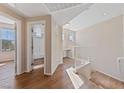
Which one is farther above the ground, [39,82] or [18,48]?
[18,48]

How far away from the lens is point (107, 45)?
5.48m

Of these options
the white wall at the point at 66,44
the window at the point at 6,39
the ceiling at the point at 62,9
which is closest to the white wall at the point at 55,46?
the ceiling at the point at 62,9

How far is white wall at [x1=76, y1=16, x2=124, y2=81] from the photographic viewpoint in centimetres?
475

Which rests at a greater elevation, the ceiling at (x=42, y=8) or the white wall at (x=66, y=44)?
the ceiling at (x=42, y=8)

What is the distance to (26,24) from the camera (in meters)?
4.55

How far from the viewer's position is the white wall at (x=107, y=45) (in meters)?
4.75

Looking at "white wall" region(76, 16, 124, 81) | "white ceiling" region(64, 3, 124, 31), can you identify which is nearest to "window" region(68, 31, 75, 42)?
"white wall" region(76, 16, 124, 81)

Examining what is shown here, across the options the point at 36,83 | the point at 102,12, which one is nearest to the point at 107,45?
the point at 102,12

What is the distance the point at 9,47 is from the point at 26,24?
11.1 feet

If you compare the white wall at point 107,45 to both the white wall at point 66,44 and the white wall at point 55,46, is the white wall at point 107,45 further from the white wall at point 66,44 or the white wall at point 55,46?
the white wall at point 66,44

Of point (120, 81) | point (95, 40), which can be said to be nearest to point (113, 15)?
point (95, 40)

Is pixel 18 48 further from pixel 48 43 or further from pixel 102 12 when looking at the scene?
pixel 102 12

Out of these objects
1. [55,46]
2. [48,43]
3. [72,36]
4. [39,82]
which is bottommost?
[39,82]

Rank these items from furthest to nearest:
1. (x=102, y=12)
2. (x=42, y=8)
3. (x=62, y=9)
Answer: (x=102, y=12) < (x=62, y=9) < (x=42, y=8)
